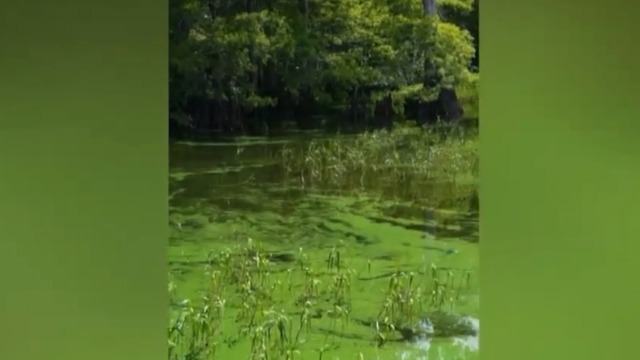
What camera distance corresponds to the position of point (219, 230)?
7.13ft

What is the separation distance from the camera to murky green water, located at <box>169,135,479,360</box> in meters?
2.12

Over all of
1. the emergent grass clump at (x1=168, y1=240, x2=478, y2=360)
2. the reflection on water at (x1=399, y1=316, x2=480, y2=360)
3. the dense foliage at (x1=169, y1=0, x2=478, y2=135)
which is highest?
the dense foliage at (x1=169, y1=0, x2=478, y2=135)

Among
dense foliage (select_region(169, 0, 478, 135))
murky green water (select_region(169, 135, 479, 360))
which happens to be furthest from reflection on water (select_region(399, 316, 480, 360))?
dense foliage (select_region(169, 0, 478, 135))
